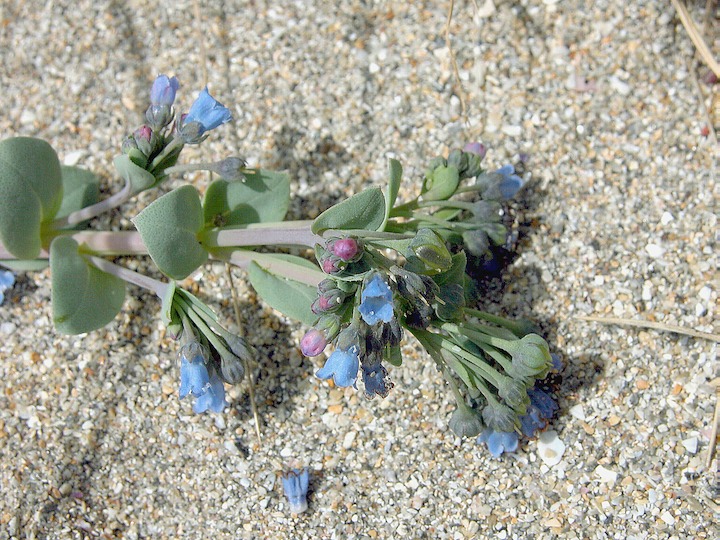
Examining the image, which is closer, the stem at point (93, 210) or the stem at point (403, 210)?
the stem at point (403, 210)

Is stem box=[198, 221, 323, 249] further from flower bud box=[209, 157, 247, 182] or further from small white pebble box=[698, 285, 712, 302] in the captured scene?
small white pebble box=[698, 285, 712, 302]

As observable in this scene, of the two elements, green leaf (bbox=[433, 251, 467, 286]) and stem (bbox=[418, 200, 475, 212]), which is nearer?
green leaf (bbox=[433, 251, 467, 286])

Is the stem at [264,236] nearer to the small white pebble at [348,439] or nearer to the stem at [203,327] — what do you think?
the stem at [203,327]

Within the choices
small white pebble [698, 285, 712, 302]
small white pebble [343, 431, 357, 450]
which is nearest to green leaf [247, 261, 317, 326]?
small white pebble [343, 431, 357, 450]

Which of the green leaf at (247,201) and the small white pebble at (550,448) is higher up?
the green leaf at (247,201)

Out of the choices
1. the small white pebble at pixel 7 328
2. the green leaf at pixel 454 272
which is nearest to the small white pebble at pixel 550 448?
the green leaf at pixel 454 272

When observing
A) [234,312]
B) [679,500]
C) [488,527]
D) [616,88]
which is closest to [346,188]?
[234,312]

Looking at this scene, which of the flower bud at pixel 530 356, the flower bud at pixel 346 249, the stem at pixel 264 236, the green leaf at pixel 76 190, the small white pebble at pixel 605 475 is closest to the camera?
the flower bud at pixel 346 249
